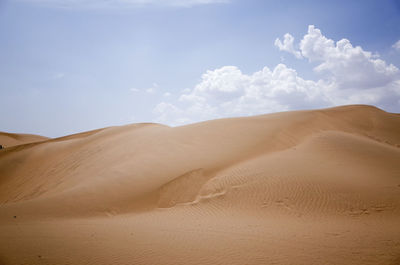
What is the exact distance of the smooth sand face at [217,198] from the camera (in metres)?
5.65

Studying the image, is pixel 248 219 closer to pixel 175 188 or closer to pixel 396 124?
pixel 175 188

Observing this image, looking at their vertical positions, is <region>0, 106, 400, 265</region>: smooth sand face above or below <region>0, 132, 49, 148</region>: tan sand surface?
below

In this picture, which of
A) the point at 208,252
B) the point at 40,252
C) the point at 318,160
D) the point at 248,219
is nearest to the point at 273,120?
the point at 318,160

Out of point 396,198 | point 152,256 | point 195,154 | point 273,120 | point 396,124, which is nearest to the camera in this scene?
point 152,256

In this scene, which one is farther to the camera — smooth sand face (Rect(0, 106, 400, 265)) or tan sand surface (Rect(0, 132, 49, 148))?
tan sand surface (Rect(0, 132, 49, 148))

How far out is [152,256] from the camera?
546 cm

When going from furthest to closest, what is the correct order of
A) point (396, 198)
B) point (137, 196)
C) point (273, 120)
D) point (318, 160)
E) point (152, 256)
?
1. point (273, 120)
2. point (318, 160)
3. point (137, 196)
4. point (396, 198)
5. point (152, 256)

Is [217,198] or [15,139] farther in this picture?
[15,139]

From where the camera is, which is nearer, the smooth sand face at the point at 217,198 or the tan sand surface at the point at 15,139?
the smooth sand face at the point at 217,198

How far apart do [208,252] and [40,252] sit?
3.79 meters

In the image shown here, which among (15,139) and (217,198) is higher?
(15,139)

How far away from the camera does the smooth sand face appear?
222 inches

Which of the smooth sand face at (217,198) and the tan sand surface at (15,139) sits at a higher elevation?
the tan sand surface at (15,139)

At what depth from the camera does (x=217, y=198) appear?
9656mm
